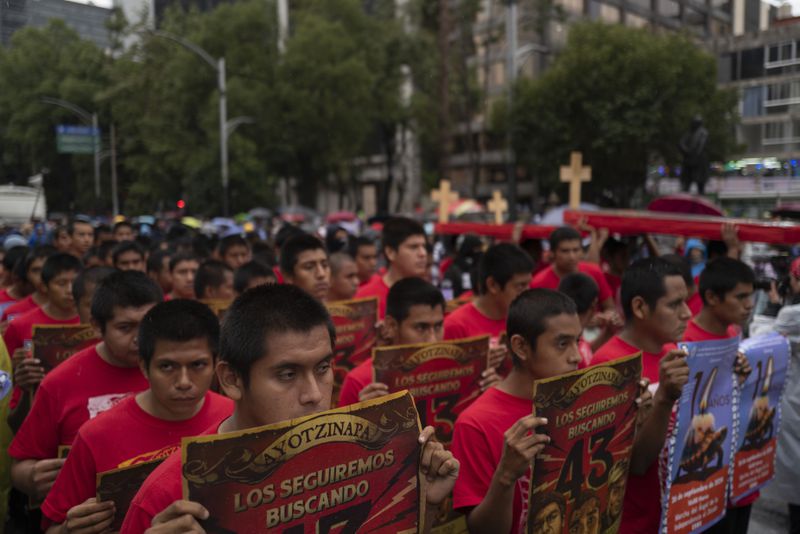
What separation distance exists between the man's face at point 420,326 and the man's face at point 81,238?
697 centimetres

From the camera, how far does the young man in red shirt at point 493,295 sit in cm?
466

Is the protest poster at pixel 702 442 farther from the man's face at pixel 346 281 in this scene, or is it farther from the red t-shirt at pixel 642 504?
the man's face at pixel 346 281

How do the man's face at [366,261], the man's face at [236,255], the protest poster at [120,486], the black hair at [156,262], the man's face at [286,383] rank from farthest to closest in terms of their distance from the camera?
the man's face at [236,255] < the black hair at [156,262] < the man's face at [366,261] < the protest poster at [120,486] < the man's face at [286,383]

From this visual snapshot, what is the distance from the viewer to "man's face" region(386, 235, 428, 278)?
5.89 metres

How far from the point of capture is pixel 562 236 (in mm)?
6457

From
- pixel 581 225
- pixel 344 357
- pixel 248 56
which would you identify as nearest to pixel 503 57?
pixel 248 56

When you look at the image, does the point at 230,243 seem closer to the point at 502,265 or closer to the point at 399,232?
the point at 399,232

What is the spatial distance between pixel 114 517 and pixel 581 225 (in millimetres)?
5795

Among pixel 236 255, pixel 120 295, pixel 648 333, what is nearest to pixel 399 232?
pixel 236 255

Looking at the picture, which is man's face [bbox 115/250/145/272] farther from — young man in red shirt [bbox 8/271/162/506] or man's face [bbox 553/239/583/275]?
man's face [bbox 553/239/583/275]

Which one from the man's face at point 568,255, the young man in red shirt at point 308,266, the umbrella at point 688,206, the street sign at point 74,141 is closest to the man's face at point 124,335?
the young man in red shirt at point 308,266

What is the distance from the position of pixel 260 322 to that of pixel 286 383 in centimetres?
18

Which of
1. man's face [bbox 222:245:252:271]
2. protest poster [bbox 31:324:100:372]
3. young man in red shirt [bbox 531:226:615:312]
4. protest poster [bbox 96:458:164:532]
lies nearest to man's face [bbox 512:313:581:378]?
protest poster [bbox 96:458:164:532]

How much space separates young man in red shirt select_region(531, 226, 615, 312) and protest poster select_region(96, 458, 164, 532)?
458cm
